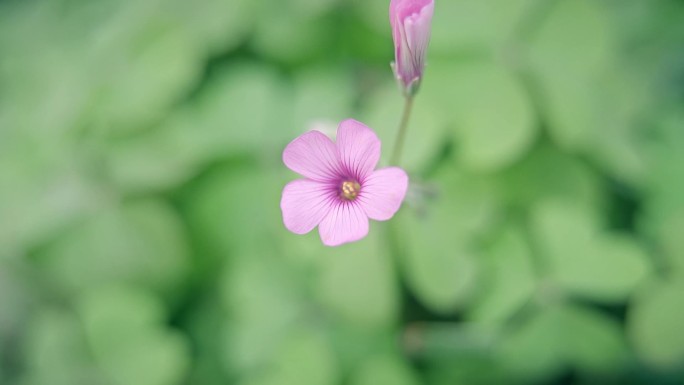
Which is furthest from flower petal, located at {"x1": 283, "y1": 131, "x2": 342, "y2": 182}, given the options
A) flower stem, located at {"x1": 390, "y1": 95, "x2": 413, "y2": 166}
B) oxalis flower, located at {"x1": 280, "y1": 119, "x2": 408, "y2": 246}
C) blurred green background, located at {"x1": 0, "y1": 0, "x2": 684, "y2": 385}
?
blurred green background, located at {"x1": 0, "y1": 0, "x2": 684, "y2": 385}

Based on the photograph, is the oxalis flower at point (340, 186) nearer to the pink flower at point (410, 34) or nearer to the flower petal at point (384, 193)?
the flower petal at point (384, 193)

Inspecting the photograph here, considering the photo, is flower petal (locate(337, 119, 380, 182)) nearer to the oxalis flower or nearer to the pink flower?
the oxalis flower

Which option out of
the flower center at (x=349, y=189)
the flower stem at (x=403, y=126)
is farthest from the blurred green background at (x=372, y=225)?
the flower center at (x=349, y=189)

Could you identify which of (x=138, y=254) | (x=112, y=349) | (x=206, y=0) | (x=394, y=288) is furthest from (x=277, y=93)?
(x=112, y=349)

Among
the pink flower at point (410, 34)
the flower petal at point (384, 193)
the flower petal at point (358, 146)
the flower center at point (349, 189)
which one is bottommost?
the flower petal at point (384, 193)

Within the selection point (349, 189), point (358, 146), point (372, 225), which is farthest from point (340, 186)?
point (372, 225)
